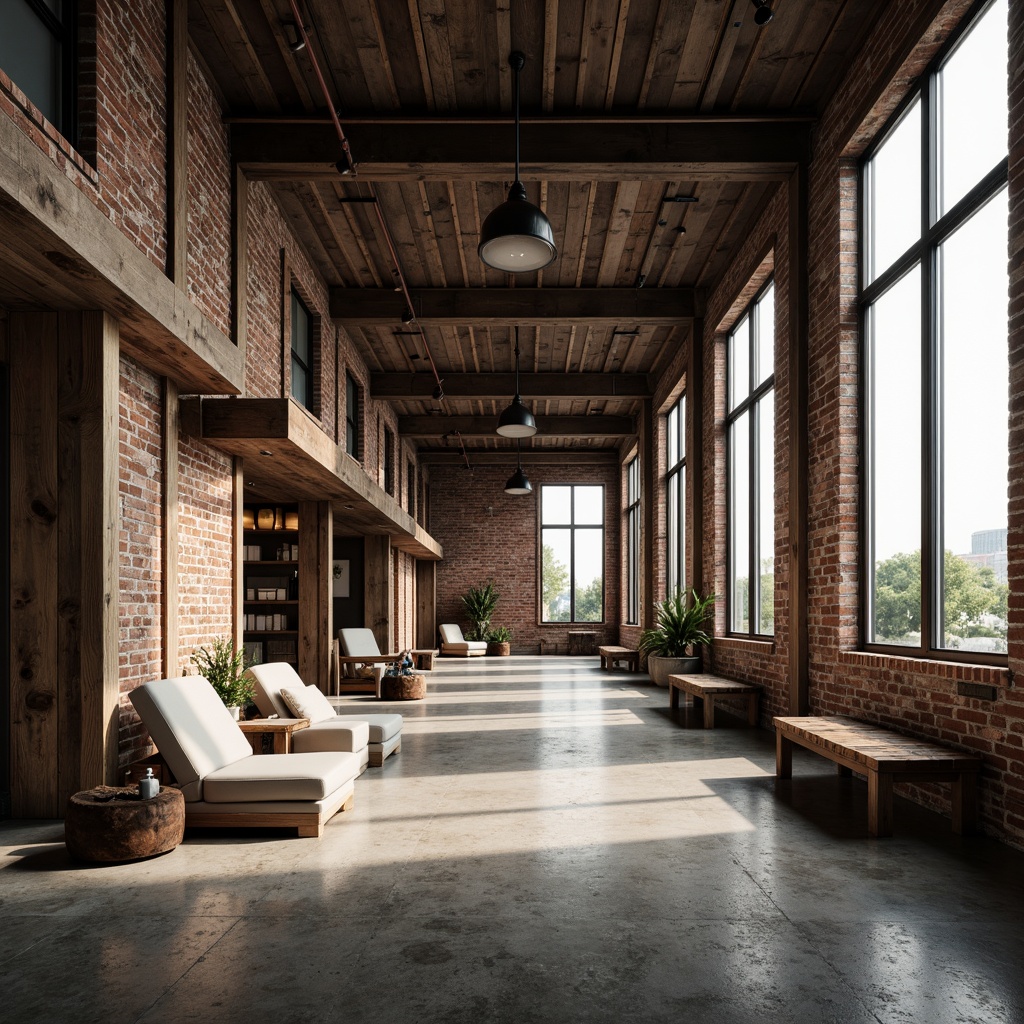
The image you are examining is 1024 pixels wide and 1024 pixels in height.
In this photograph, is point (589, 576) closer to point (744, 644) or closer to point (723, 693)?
point (744, 644)

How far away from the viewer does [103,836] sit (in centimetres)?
381

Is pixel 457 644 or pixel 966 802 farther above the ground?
pixel 966 802

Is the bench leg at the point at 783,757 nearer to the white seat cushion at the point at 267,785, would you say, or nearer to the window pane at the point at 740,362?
the white seat cushion at the point at 267,785

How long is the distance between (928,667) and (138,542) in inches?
176

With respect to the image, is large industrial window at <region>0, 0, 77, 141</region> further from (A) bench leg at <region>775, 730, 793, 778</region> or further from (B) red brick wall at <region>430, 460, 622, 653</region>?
(B) red brick wall at <region>430, 460, 622, 653</region>

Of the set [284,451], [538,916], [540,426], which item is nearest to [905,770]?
[538,916]

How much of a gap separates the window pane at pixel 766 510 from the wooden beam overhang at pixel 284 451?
4.03 metres

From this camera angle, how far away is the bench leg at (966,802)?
13.8 feet

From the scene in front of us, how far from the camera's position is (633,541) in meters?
18.9

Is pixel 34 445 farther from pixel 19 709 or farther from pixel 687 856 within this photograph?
pixel 687 856

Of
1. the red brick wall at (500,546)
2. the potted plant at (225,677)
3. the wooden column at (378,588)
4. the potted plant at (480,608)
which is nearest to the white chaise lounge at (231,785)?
the potted plant at (225,677)

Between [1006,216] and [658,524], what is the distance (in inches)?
402

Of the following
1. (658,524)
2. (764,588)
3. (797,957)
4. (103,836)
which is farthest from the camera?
(658,524)

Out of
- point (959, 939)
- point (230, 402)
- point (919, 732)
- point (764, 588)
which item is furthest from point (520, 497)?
point (959, 939)
